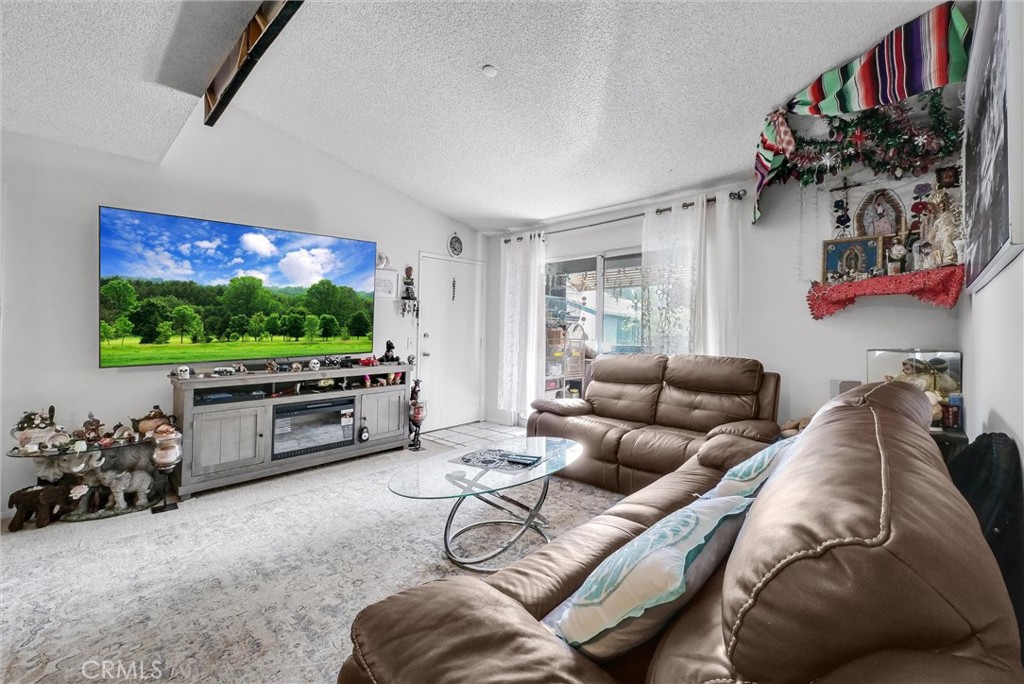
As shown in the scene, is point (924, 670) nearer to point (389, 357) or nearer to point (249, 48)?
point (249, 48)

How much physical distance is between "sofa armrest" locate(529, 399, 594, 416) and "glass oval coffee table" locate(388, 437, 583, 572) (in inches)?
28.1

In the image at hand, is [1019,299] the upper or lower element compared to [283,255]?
lower

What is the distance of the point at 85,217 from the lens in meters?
2.89

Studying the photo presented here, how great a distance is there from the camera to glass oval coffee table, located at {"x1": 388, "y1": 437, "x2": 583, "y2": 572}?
6.61 feet

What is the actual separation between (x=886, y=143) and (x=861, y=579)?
3054 mm

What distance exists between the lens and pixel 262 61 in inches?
113

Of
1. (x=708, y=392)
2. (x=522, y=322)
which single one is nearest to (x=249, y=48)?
(x=522, y=322)

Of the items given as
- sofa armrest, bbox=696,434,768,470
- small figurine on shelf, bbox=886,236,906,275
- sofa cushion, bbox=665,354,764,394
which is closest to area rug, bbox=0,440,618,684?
sofa armrest, bbox=696,434,768,470

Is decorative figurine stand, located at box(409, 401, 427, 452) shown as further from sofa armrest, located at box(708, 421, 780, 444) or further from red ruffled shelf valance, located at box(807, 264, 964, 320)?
red ruffled shelf valance, located at box(807, 264, 964, 320)

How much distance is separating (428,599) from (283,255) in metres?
3.48

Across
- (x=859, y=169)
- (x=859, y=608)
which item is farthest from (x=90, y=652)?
(x=859, y=169)

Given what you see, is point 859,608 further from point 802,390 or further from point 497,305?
point 497,305

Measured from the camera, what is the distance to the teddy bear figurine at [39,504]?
2.46m

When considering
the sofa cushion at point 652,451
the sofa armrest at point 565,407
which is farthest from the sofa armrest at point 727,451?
the sofa armrest at point 565,407
